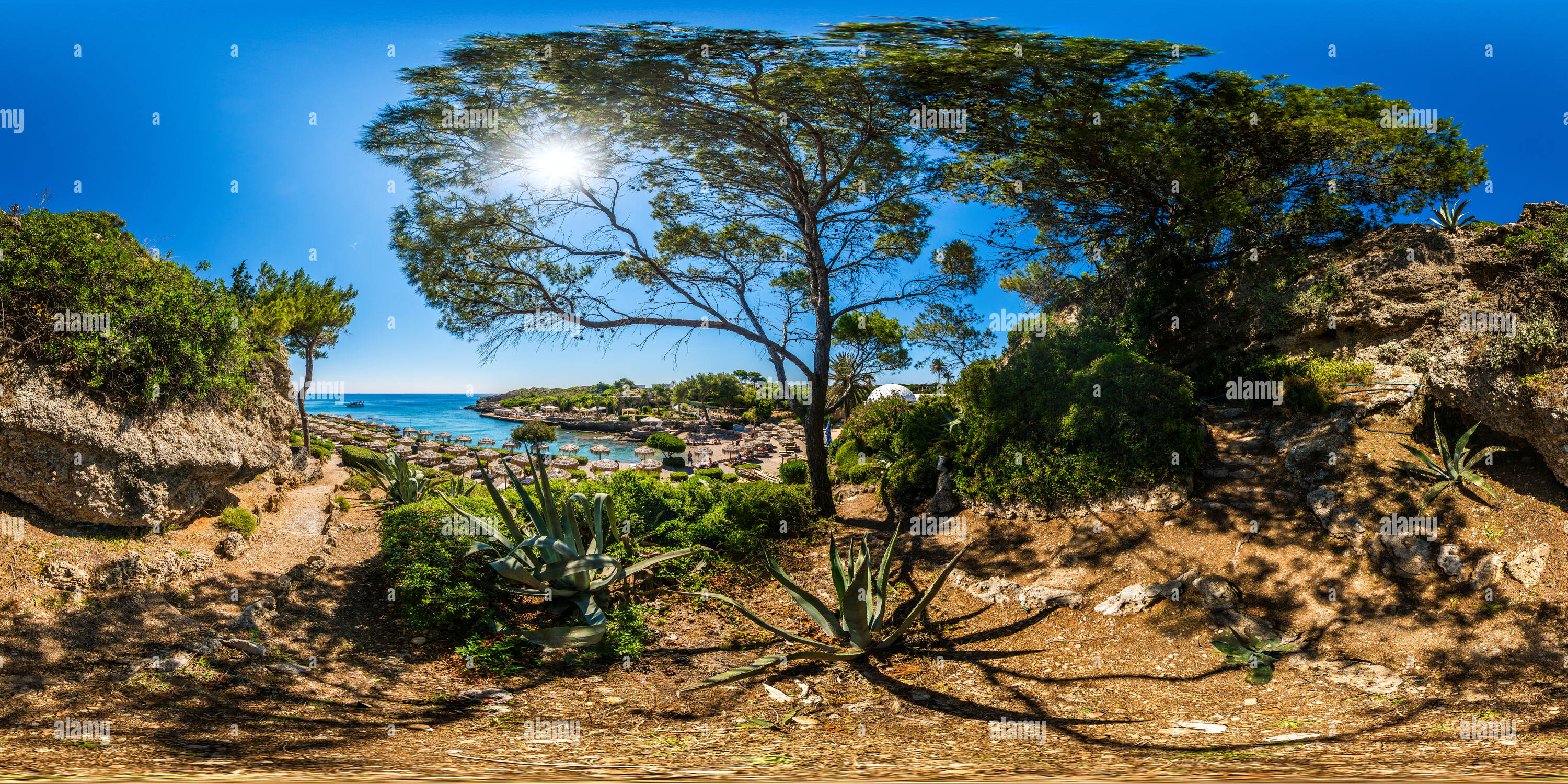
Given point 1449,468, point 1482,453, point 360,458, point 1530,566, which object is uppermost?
point 1482,453

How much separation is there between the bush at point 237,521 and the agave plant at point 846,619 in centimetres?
594

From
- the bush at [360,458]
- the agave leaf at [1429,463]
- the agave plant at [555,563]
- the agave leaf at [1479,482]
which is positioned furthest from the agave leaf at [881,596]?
the bush at [360,458]

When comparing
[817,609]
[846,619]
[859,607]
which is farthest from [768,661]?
[859,607]

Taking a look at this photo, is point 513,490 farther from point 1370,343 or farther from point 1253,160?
point 1253,160

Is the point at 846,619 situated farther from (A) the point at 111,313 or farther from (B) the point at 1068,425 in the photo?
(A) the point at 111,313

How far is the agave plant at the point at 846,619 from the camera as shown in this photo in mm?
4855

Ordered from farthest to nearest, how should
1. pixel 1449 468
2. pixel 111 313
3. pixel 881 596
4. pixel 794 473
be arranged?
pixel 794 473 < pixel 111 313 < pixel 1449 468 < pixel 881 596

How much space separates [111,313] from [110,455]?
143 cm

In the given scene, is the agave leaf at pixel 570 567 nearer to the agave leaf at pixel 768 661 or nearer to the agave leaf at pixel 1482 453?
the agave leaf at pixel 768 661

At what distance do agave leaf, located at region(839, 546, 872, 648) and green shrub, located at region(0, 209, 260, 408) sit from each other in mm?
7377

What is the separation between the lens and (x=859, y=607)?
5.00 meters

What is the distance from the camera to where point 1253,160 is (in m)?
11.8

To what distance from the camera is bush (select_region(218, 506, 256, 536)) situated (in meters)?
7.17

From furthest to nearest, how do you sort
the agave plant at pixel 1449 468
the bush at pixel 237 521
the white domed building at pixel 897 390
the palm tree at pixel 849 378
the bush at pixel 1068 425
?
1. the white domed building at pixel 897 390
2. the palm tree at pixel 849 378
3. the bush at pixel 1068 425
4. the bush at pixel 237 521
5. the agave plant at pixel 1449 468
